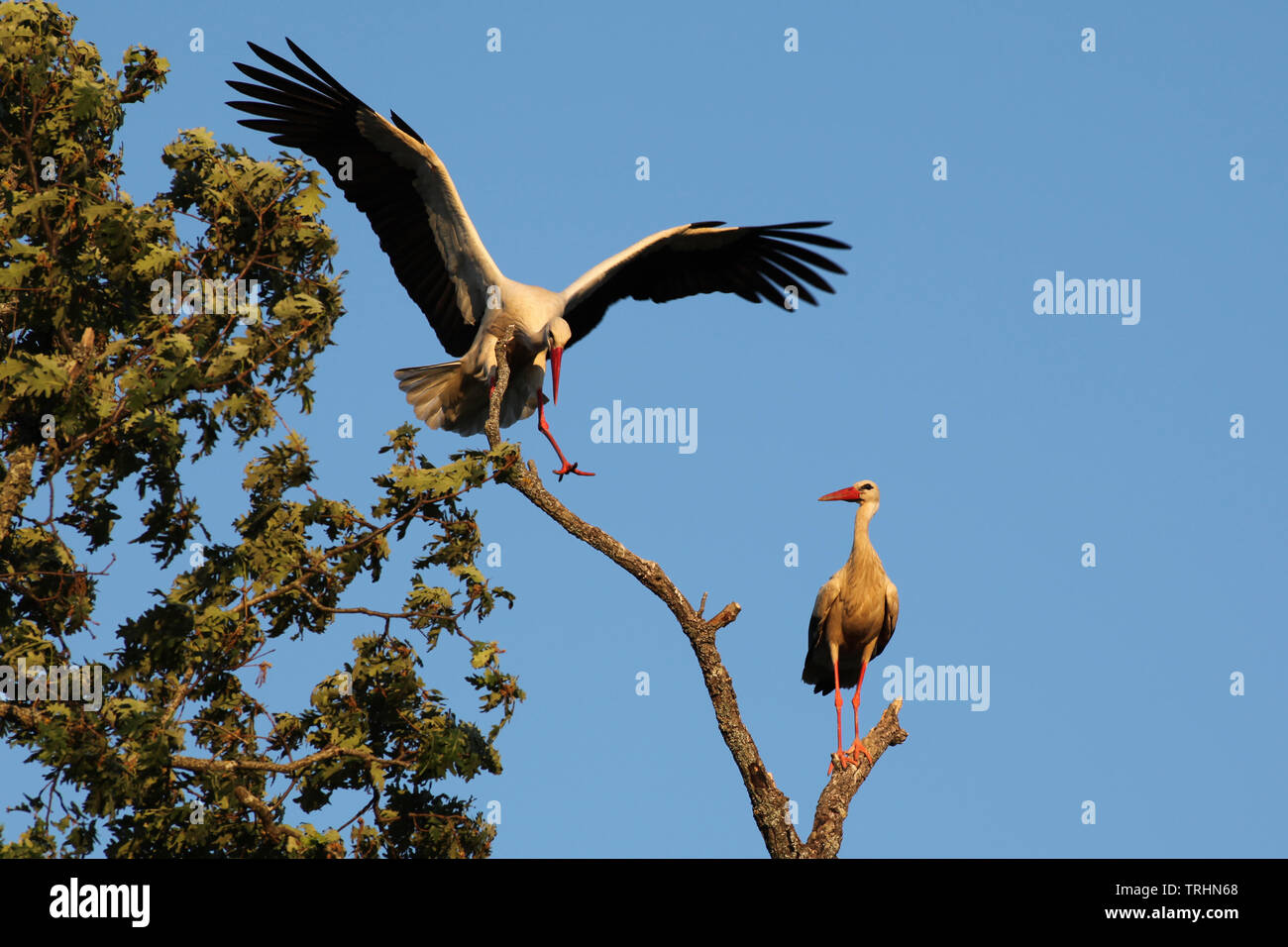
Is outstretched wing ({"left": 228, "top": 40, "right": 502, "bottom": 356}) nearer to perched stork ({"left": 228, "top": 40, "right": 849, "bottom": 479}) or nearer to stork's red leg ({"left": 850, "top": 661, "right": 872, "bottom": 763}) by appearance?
perched stork ({"left": 228, "top": 40, "right": 849, "bottom": 479})

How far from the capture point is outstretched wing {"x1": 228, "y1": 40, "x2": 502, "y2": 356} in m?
9.66

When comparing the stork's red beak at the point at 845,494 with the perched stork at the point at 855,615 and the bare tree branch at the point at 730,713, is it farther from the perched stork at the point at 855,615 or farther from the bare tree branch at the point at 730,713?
the bare tree branch at the point at 730,713

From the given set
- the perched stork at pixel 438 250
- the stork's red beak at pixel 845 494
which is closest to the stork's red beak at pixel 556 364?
the perched stork at pixel 438 250

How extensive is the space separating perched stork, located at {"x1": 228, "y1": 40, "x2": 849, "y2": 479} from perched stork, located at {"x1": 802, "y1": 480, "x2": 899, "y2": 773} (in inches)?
78.3

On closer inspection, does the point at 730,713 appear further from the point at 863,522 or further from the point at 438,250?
the point at 438,250

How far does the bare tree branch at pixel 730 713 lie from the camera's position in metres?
7.13

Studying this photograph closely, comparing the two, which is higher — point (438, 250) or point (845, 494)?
point (438, 250)

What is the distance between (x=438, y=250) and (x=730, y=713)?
14.8 feet

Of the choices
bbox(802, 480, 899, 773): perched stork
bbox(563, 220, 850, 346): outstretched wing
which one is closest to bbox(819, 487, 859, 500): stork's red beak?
bbox(802, 480, 899, 773): perched stork

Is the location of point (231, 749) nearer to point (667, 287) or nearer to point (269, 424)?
point (269, 424)

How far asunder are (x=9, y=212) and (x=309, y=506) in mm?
2146

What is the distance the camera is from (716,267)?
1117cm

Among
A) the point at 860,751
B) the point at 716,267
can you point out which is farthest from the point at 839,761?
the point at 716,267
